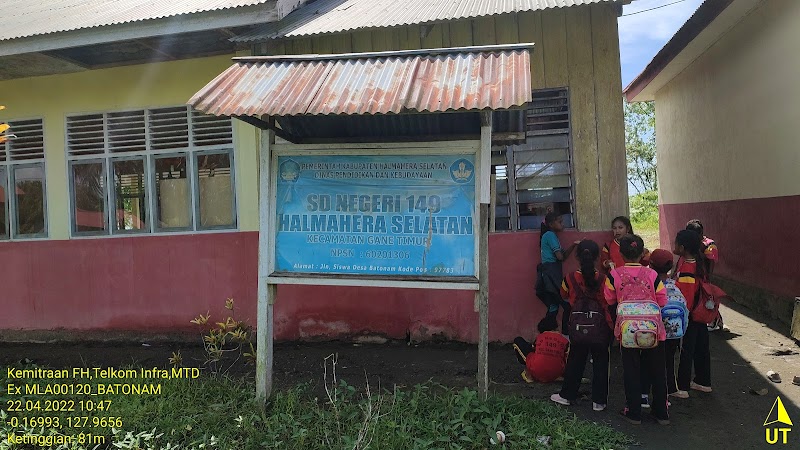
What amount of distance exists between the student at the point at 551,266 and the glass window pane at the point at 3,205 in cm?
634

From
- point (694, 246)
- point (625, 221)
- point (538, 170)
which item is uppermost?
point (538, 170)

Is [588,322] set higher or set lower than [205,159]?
lower

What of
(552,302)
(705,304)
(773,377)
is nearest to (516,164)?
(552,302)

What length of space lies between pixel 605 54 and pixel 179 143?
15.1ft

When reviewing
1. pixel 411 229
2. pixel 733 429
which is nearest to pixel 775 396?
pixel 733 429

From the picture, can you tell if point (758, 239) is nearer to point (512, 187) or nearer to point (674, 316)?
point (512, 187)

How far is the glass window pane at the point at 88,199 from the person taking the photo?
6.32 m

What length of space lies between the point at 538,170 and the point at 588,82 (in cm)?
95

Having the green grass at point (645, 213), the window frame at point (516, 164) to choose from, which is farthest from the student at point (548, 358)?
the green grass at point (645, 213)

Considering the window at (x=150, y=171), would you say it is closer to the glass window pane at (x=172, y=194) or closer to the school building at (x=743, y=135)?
the glass window pane at (x=172, y=194)

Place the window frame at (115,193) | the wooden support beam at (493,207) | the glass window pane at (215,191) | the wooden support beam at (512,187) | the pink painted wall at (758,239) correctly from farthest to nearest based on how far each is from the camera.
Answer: the window frame at (115,193)
the glass window pane at (215,191)
the pink painted wall at (758,239)
the wooden support beam at (512,187)
the wooden support beam at (493,207)

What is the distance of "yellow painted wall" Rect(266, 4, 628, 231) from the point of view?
201 inches

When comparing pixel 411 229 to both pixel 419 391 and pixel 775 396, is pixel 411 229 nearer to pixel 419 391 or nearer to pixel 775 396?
pixel 419 391

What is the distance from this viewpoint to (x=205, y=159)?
604 centimetres
